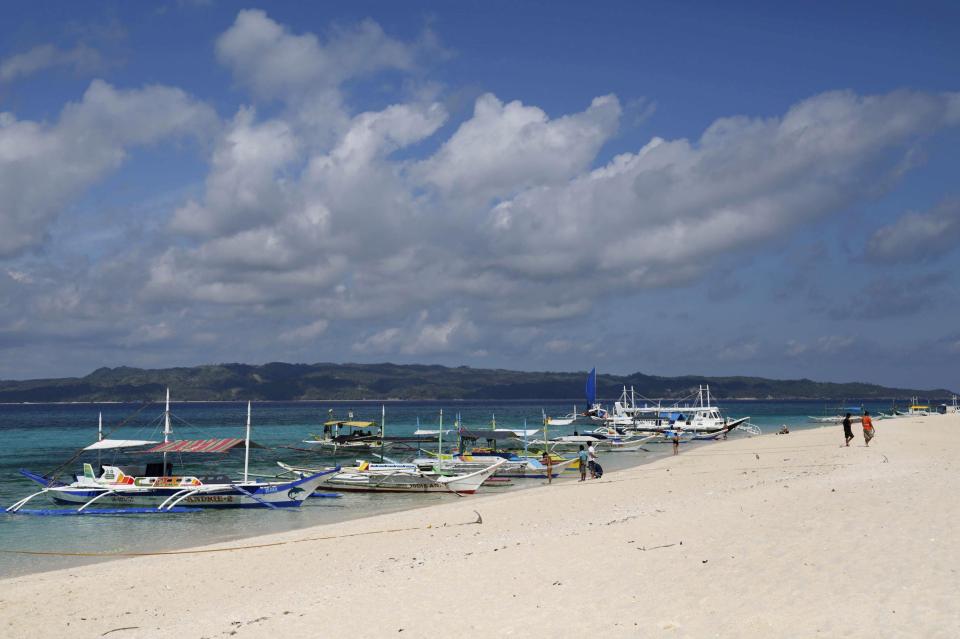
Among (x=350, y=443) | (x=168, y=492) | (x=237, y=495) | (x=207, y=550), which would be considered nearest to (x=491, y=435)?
(x=350, y=443)

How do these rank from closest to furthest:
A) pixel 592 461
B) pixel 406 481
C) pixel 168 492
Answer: pixel 168 492 < pixel 592 461 < pixel 406 481

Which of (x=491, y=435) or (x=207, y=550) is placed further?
(x=491, y=435)

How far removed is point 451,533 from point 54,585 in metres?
9.63

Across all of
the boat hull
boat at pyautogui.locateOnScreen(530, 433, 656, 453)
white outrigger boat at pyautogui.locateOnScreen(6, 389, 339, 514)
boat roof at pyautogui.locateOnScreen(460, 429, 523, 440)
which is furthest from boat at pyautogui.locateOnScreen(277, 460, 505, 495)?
boat at pyautogui.locateOnScreen(530, 433, 656, 453)

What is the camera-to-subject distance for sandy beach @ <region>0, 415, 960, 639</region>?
1055cm

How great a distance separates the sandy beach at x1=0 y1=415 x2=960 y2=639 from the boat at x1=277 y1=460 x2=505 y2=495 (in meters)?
11.2

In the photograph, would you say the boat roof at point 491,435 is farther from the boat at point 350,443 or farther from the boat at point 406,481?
the boat at point 406,481

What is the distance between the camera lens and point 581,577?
13.2 metres

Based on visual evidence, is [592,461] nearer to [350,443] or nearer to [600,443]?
[600,443]

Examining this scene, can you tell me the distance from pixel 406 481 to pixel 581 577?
77.0ft

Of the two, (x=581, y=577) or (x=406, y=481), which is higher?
(x=581, y=577)

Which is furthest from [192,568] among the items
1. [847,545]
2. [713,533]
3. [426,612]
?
[847,545]

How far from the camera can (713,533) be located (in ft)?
51.8

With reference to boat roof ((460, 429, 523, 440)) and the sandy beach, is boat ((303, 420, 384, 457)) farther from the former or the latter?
the sandy beach
